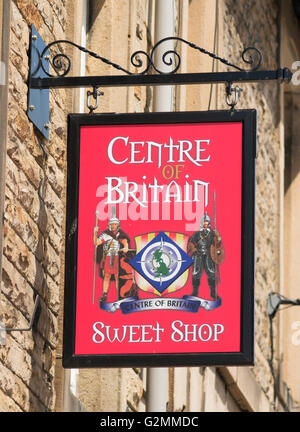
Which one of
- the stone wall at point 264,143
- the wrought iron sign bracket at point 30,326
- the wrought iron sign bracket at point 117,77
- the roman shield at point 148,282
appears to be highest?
the stone wall at point 264,143

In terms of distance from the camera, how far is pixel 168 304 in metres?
7.98

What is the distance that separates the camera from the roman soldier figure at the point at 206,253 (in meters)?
8.01

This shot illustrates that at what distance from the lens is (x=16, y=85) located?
833cm

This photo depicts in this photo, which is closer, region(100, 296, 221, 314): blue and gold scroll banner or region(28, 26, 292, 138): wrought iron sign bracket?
region(100, 296, 221, 314): blue and gold scroll banner

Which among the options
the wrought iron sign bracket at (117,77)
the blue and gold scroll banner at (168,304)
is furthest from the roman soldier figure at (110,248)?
the wrought iron sign bracket at (117,77)

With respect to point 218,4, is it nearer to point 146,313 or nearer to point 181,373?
point 181,373

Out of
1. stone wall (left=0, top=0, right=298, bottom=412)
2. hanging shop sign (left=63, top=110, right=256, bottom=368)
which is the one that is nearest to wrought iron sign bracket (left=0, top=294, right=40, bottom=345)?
stone wall (left=0, top=0, right=298, bottom=412)

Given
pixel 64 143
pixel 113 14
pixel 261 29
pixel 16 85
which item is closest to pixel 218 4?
pixel 261 29

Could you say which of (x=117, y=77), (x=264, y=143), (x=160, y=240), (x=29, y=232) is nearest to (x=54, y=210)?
(x=29, y=232)

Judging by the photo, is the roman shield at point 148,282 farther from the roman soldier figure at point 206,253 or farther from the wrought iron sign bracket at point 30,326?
the wrought iron sign bracket at point 30,326

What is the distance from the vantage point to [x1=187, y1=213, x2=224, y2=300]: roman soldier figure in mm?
8008

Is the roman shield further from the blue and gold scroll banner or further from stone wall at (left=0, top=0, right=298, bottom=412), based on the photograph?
stone wall at (left=0, top=0, right=298, bottom=412)

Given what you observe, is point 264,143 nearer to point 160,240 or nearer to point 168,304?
point 160,240

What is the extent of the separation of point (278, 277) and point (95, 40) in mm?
8048
